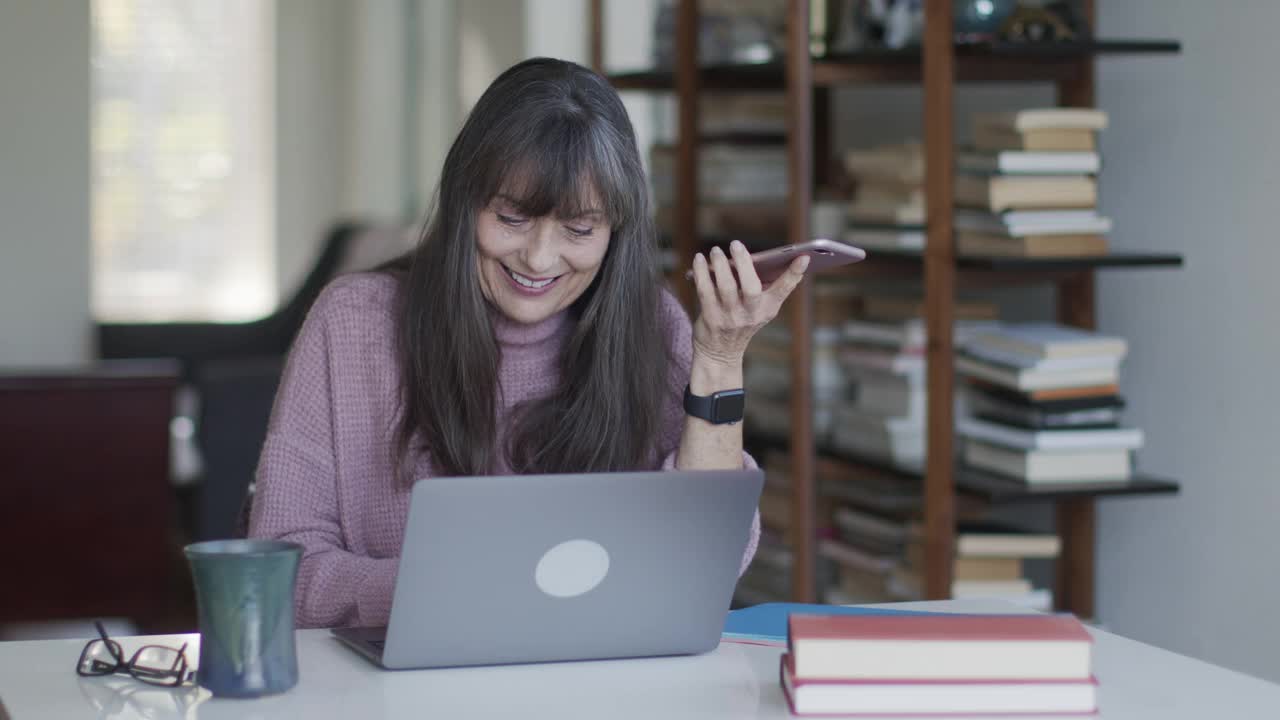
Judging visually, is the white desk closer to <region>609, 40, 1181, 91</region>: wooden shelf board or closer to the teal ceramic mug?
the teal ceramic mug

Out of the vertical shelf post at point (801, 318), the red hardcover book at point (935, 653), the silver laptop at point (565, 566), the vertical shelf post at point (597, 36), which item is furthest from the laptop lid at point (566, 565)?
the vertical shelf post at point (597, 36)

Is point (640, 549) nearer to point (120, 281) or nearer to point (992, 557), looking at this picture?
point (992, 557)

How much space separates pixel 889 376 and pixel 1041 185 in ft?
1.87

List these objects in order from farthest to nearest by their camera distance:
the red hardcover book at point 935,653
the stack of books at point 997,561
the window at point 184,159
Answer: the window at point 184,159 < the stack of books at point 997,561 < the red hardcover book at point 935,653

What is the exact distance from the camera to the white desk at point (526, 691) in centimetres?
108

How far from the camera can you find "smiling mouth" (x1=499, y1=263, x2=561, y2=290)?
5.53 ft

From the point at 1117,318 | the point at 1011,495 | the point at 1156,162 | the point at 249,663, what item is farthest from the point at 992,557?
the point at 249,663

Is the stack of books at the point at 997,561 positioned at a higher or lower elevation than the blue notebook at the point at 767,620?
lower

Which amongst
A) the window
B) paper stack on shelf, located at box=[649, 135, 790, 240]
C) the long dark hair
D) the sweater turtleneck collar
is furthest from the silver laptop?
the window

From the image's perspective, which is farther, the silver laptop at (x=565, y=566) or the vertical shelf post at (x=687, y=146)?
the vertical shelf post at (x=687, y=146)

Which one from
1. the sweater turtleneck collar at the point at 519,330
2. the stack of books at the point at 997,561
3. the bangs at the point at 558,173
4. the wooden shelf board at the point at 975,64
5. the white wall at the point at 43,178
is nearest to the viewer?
the bangs at the point at 558,173

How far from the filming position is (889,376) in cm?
303

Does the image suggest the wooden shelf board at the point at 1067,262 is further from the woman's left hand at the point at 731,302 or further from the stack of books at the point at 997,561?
the woman's left hand at the point at 731,302

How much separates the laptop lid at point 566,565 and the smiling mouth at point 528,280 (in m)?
0.56
